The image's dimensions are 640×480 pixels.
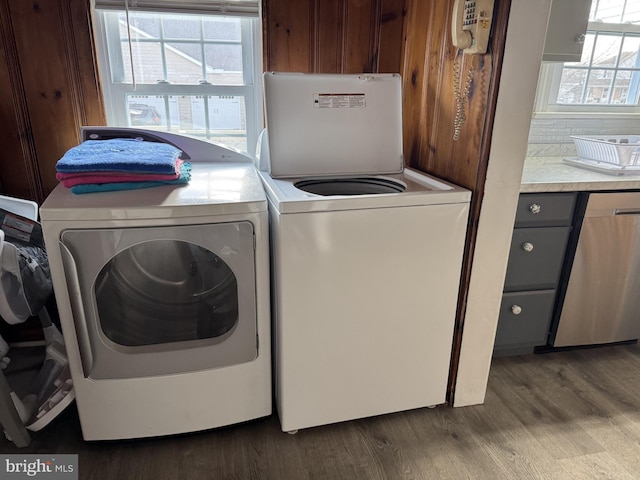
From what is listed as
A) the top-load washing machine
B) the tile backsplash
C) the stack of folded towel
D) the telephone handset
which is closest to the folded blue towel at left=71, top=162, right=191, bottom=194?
the stack of folded towel

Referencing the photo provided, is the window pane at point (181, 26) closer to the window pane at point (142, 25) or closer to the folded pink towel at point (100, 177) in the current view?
the window pane at point (142, 25)

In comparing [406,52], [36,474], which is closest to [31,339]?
[36,474]

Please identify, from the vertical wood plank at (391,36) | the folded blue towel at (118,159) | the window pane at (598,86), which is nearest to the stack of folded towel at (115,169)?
the folded blue towel at (118,159)

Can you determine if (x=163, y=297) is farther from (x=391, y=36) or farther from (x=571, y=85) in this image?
(x=571, y=85)

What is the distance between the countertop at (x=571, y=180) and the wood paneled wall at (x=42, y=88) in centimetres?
185

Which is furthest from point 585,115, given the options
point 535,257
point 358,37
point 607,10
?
point 358,37

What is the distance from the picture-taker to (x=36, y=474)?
1.50 metres

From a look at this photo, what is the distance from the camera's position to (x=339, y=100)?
1.87 m

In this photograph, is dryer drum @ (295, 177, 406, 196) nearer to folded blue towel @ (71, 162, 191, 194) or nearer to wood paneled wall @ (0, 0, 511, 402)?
wood paneled wall @ (0, 0, 511, 402)

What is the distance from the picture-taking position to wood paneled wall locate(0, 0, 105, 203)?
5.90 ft

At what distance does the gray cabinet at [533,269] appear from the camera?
6.20 feet

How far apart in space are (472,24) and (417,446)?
1465 mm

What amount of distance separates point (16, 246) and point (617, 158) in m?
2.49

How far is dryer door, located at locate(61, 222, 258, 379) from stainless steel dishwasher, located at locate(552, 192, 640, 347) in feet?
4.79
